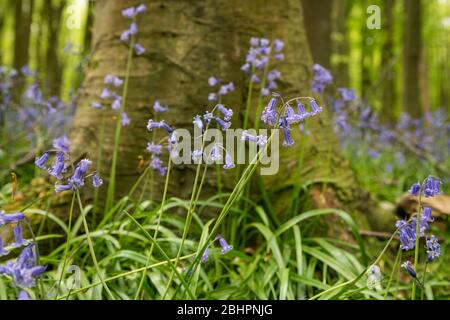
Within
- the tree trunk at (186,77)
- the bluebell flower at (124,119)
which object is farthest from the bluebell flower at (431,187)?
the bluebell flower at (124,119)

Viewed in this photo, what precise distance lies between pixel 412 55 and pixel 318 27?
11.7ft

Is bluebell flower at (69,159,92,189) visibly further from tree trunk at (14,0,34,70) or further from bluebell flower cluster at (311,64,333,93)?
tree trunk at (14,0,34,70)

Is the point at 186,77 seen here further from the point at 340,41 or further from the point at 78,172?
the point at 340,41

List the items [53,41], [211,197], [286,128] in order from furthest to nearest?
1. [53,41]
2. [211,197]
3. [286,128]

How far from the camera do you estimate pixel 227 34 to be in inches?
114

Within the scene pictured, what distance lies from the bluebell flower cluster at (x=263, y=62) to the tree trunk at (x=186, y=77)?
103mm

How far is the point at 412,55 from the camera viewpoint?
852cm

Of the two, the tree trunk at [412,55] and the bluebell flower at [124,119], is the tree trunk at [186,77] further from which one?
the tree trunk at [412,55]

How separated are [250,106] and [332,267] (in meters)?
1.04

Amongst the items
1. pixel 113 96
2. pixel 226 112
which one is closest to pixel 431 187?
pixel 226 112

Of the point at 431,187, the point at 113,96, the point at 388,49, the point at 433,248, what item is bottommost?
the point at 433,248

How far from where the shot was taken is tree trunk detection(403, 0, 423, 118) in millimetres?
8445
